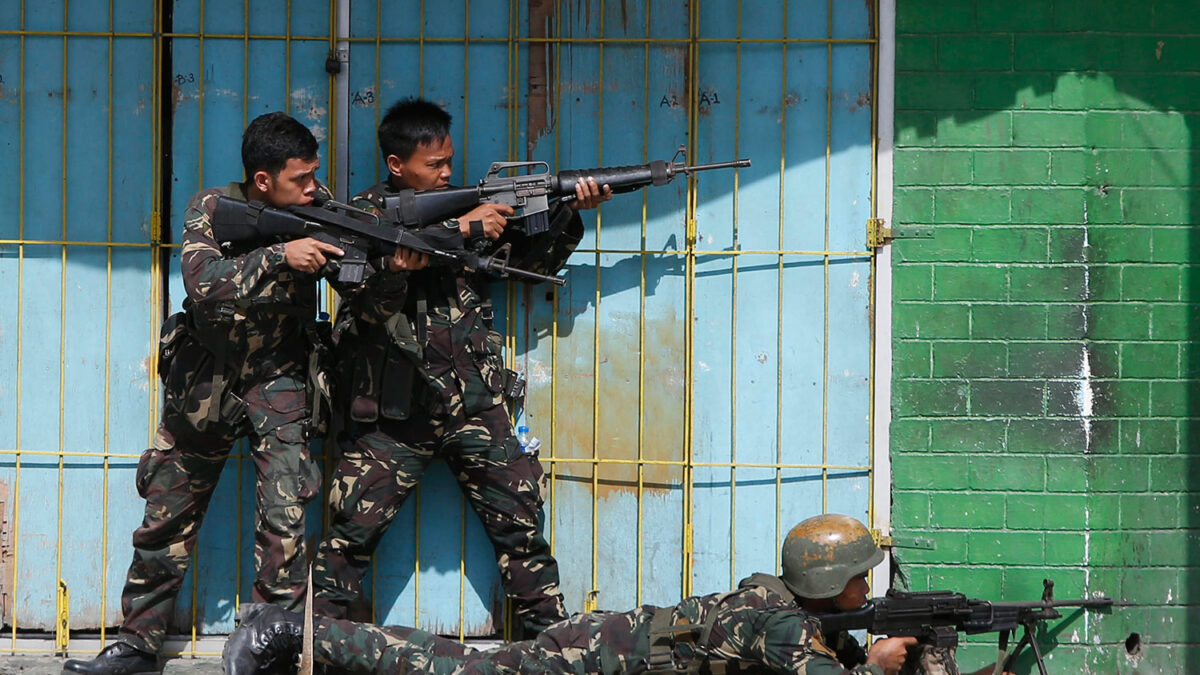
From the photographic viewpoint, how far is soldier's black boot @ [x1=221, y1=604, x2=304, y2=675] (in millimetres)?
5062

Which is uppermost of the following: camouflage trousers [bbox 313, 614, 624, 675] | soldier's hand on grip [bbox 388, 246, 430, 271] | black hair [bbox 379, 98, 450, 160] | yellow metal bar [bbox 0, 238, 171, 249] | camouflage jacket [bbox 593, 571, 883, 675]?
black hair [bbox 379, 98, 450, 160]

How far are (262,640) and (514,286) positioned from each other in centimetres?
174

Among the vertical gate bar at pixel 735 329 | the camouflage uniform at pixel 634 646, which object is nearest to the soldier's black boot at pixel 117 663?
the camouflage uniform at pixel 634 646

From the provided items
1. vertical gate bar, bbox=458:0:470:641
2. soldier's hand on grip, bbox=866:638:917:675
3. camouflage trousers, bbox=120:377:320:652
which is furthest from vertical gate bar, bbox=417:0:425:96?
soldier's hand on grip, bbox=866:638:917:675

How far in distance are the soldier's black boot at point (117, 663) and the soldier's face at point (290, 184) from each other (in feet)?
6.06

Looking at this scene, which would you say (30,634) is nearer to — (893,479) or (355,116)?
(355,116)

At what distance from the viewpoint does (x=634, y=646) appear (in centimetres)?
498

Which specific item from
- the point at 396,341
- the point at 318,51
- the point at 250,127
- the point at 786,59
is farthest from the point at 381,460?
the point at 786,59

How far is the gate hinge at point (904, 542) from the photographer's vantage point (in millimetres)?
5801

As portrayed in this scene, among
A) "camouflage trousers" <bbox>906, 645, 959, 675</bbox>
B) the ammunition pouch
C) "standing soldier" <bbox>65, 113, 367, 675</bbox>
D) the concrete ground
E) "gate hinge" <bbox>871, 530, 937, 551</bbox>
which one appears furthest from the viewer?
"gate hinge" <bbox>871, 530, 937, 551</bbox>

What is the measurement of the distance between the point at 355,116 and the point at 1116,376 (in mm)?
3265

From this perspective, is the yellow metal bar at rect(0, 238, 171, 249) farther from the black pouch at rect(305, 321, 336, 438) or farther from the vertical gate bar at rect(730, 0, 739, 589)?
the vertical gate bar at rect(730, 0, 739, 589)

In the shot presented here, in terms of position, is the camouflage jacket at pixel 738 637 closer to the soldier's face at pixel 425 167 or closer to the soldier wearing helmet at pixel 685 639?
the soldier wearing helmet at pixel 685 639

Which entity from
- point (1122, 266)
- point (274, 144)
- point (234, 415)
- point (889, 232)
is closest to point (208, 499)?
point (234, 415)
